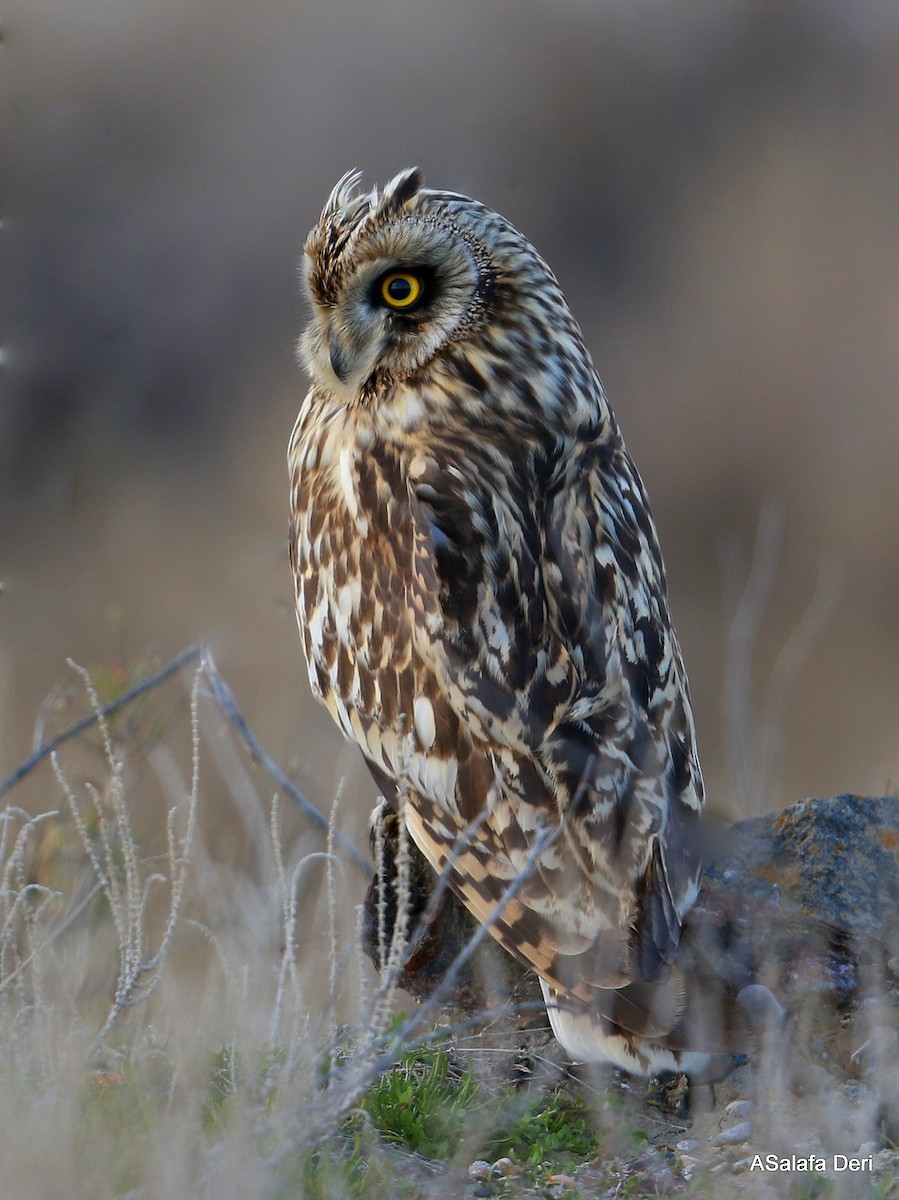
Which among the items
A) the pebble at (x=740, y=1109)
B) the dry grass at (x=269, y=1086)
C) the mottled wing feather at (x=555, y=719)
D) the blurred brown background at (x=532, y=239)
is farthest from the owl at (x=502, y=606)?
the blurred brown background at (x=532, y=239)

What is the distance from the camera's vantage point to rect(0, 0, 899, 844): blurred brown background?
9664mm

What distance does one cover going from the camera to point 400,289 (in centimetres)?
310

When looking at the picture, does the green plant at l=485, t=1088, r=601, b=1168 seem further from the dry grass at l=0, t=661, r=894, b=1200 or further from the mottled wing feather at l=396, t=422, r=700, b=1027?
the mottled wing feather at l=396, t=422, r=700, b=1027

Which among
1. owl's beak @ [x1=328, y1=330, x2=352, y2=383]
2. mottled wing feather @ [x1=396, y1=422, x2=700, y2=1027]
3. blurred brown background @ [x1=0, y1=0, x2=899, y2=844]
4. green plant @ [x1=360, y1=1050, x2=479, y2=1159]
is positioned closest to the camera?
green plant @ [x1=360, y1=1050, x2=479, y2=1159]

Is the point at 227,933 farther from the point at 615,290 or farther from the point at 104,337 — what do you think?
the point at 615,290

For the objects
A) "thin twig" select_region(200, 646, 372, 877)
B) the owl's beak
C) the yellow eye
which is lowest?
"thin twig" select_region(200, 646, 372, 877)

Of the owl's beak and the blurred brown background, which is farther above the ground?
the blurred brown background

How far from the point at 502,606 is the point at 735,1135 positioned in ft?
4.10

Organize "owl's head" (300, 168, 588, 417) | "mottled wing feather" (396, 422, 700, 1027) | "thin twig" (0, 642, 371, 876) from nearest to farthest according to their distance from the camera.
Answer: "mottled wing feather" (396, 422, 700, 1027)
"owl's head" (300, 168, 588, 417)
"thin twig" (0, 642, 371, 876)

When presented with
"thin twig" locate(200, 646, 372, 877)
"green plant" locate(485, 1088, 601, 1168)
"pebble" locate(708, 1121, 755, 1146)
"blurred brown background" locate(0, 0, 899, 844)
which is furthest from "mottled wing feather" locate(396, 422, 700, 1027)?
"blurred brown background" locate(0, 0, 899, 844)

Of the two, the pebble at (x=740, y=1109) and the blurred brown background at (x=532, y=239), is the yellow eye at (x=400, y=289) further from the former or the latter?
the blurred brown background at (x=532, y=239)

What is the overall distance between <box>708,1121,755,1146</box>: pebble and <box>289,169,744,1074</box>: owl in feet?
0.57

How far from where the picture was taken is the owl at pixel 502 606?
2834 mm

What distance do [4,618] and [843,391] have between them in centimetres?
751
